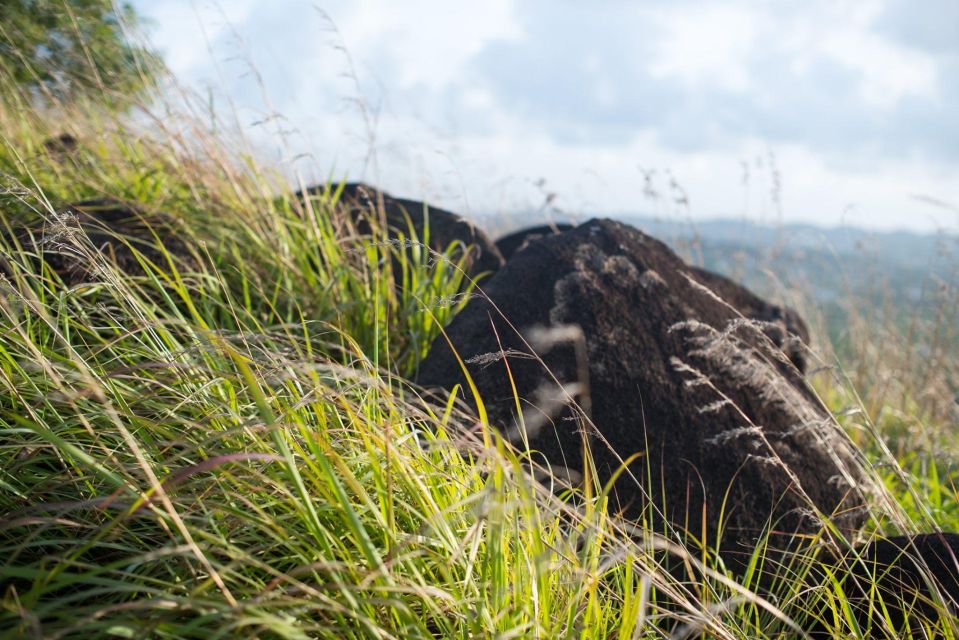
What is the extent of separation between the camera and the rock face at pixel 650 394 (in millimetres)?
2088

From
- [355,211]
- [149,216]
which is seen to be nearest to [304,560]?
[149,216]

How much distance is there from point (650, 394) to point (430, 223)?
1.85 metres

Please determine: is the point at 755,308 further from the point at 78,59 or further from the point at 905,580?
the point at 78,59

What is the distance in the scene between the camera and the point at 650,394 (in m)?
2.24

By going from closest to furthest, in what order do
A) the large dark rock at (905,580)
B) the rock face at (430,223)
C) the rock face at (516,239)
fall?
the large dark rock at (905,580)
the rock face at (430,223)
the rock face at (516,239)

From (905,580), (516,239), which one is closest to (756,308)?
(516,239)

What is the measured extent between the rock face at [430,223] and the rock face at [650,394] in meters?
0.93

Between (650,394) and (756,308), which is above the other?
(650,394)

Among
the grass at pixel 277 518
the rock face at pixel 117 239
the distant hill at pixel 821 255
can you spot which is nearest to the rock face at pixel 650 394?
the grass at pixel 277 518

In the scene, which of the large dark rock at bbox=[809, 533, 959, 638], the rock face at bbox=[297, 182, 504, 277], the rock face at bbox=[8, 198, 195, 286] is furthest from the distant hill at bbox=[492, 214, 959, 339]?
the rock face at bbox=[8, 198, 195, 286]

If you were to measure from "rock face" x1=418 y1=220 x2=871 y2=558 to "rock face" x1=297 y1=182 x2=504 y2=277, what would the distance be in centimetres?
93

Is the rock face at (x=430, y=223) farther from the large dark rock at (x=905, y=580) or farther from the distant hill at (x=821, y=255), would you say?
the large dark rock at (x=905, y=580)

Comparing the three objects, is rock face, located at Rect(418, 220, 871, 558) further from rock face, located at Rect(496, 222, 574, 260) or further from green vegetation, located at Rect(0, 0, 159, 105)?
green vegetation, located at Rect(0, 0, 159, 105)

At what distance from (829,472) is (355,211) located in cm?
252
